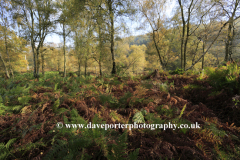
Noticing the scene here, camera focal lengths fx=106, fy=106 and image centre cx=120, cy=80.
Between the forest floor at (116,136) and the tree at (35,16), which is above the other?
the tree at (35,16)

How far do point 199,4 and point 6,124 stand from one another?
47.8 feet

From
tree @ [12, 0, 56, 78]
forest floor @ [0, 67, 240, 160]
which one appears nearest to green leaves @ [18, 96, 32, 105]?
forest floor @ [0, 67, 240, 160]

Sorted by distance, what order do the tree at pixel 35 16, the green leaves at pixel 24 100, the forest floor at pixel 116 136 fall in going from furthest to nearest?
the tree at pixel 35 16
the green leaves at pixel 24 100
the forest floor at pixel 116 136

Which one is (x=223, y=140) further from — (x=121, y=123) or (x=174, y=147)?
(x=121, y=123)

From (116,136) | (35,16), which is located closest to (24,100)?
(116,136)

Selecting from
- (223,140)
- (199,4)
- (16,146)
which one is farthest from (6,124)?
(199,4)

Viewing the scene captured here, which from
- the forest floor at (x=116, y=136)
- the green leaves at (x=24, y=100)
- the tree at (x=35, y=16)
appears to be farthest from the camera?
the tree at (x=35, y=16)

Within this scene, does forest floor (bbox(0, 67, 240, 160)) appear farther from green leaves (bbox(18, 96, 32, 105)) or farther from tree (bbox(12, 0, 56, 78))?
tree (bbox(12, 0, 56, 78))

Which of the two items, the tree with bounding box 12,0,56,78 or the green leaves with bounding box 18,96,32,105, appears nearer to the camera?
the green leaves with bounding box 18,96,32,105

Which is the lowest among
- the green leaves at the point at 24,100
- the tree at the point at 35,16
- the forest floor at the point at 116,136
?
the forest floor at the point at 116,136

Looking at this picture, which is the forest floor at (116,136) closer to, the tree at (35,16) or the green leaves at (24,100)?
the green leaves at (24,100)

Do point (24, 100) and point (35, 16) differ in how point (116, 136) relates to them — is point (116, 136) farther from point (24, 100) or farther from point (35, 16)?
point (35, 16)

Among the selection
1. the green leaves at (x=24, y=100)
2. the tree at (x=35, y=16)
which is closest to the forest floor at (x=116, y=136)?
the green leaves at (x=24, y=100)

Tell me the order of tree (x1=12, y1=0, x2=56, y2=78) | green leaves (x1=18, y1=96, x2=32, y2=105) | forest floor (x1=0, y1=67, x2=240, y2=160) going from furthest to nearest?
tree (x1=12, y1=0, x2=56, y2=78)
green leaves (x1=18, y1=96, x2=32, y2=105)
forest floor (x1=0, y1=67, x2=240, y2=160)
